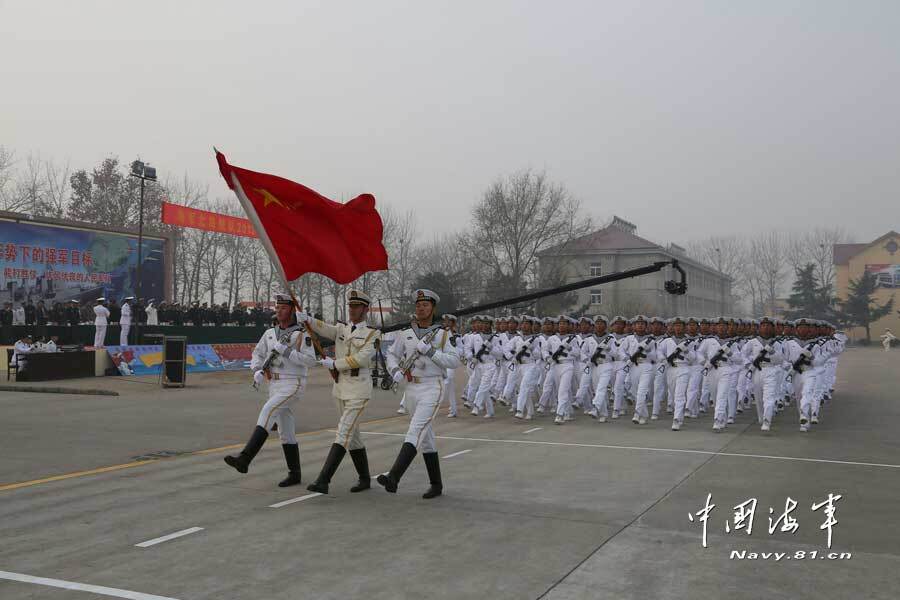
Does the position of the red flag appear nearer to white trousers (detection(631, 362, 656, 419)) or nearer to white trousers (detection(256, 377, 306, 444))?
white trousers (detection(256, 377, 306, 444))

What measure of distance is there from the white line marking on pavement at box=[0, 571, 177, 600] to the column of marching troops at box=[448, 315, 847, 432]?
10568 mm

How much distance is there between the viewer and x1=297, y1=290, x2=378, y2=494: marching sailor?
7.79 metres

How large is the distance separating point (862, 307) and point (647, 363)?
6921 centimetres

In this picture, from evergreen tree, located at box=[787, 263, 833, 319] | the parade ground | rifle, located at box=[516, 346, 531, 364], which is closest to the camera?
the parade ground

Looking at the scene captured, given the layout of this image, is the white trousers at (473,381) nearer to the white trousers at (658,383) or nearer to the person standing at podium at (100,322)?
the white trousers at (658,383)

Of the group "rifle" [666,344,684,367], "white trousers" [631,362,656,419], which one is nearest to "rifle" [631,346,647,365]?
"white trousers" [631,362,656,419]

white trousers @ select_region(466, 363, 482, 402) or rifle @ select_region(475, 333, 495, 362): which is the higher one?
rifle @ select_region(475, 333, 495, 362)

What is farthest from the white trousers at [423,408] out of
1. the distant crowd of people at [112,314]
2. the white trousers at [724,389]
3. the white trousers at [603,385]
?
the distant crowd of people at [112,314]

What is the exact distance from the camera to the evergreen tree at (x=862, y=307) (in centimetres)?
7481

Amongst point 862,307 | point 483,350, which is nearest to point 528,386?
point 483,350

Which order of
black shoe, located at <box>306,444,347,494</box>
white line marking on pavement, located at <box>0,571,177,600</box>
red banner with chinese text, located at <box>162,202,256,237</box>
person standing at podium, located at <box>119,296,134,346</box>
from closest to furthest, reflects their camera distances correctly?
white line marking on pavement, located at <box>0,571,177,600</box> → black shoe, located at <box>306,444,347,494</box> → person standing at podium, located at <box>119,296,134,346</box> → red banner with chinese text, located at <box>162,202,256,237</box>

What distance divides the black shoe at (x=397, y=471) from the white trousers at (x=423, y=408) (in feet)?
0.24

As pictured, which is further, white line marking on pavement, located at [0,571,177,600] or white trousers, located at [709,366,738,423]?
white trousers, located at [709,366,738,423]

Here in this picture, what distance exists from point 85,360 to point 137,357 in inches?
65.0
